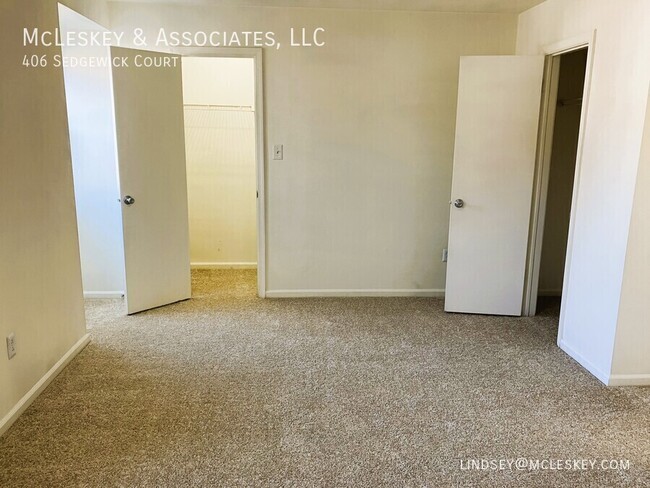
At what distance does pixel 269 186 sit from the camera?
3859 mm

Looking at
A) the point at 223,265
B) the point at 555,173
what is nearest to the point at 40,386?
the point at 223,265

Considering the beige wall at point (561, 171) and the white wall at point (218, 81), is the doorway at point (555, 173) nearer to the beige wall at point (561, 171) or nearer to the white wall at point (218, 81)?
the beige wall at point (561, 171)

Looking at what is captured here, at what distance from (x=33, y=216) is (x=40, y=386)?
87 cm

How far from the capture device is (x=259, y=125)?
3748 mm

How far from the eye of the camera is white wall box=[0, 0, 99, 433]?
2.16 m

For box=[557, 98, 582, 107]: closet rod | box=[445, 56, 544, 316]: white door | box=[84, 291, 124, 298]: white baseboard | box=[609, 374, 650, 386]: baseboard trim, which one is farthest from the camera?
box=[84, 291, 124, 298]: white baseboard

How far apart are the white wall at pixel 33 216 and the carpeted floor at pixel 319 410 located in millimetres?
213

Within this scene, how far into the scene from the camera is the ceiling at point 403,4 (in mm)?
3418

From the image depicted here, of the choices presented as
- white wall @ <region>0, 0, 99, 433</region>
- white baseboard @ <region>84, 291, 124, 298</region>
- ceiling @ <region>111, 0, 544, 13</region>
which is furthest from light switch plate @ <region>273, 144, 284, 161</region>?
white baseboard @ <region>84, 291, 124, 298</region>

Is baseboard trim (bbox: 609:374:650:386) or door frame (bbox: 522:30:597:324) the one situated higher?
door frame (bbox: 522:30:597:324)

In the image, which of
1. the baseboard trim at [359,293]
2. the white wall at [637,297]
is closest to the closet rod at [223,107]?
the baseboard trim at [359,293]

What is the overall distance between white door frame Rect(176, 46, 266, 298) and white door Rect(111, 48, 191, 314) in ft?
0.83

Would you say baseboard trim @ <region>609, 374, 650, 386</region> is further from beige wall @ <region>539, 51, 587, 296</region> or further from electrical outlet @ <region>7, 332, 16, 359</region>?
electrical outlet @ <region>7, 332, 16, 359</region>

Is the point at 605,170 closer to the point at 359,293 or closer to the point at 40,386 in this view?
the point at 359,293
